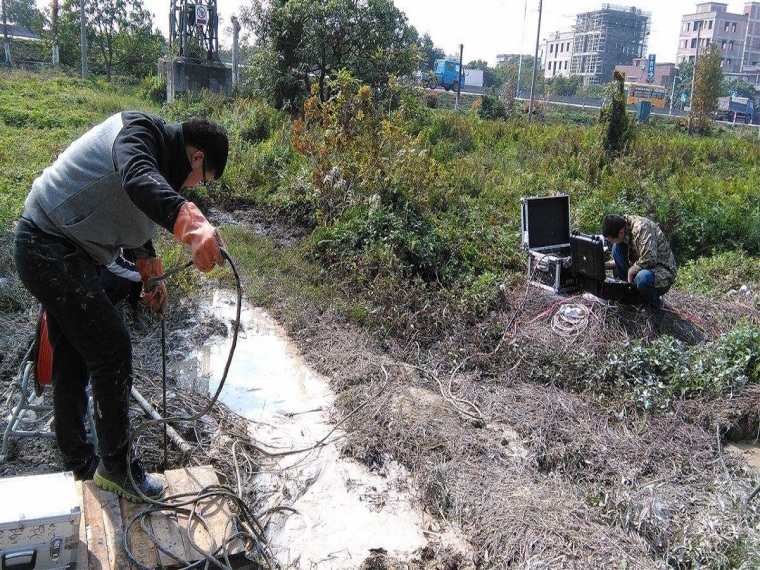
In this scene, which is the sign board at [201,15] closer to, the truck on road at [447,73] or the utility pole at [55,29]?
the utility pole at [55,29]

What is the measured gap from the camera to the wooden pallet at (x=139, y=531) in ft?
8.10

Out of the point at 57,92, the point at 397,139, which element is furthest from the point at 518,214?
the point at 57,92

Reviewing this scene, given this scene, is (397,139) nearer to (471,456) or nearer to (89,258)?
(471,456)

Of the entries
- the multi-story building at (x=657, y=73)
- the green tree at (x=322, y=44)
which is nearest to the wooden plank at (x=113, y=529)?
the green tree at (x=322, y=44)

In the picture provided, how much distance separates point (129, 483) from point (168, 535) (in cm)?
32

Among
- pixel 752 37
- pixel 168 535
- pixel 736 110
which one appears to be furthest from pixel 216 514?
pixel 752 37

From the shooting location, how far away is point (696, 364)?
521 cm

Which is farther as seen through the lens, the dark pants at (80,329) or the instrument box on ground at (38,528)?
the dark pants at (80,329)

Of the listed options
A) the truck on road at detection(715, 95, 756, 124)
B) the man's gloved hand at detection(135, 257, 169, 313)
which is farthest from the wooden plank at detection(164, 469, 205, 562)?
the truck on road at detection(715, 95, 756, 124)

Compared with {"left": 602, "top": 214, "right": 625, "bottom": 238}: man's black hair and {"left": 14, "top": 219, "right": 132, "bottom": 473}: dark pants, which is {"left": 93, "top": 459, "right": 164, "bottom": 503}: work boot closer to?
{"left": 14, "top": 219, "right": 132, "bottom": 473}: dark pants

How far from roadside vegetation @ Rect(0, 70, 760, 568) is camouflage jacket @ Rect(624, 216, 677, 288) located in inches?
16.0

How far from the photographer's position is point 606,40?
3979 inches

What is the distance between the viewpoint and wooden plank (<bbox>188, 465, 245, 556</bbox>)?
2.70 metres

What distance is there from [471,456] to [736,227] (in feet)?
26.0
